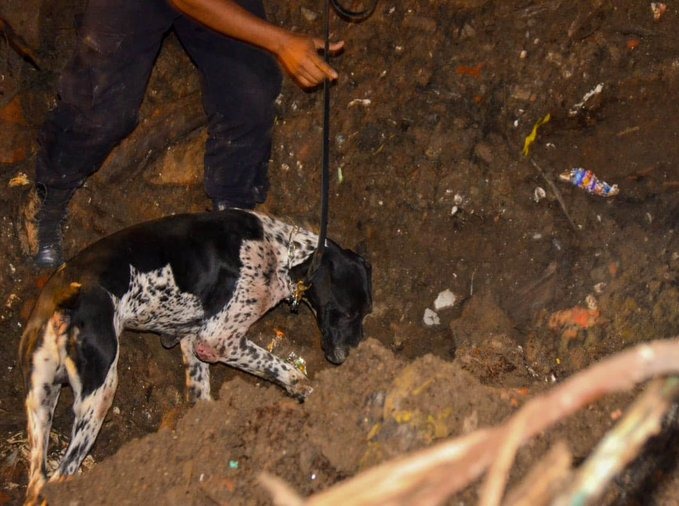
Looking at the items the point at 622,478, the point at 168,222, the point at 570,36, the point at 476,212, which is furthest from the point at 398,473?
the point at 570,36

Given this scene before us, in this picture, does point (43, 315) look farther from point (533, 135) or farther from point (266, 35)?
point (533, 135)

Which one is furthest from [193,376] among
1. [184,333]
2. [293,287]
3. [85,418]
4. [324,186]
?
[324,186]

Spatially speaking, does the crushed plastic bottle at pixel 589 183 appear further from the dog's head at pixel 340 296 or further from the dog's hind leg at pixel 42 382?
the dog's hind leg at pixel 42 382

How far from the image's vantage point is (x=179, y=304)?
417 cm

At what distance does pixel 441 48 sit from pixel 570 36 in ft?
2.65

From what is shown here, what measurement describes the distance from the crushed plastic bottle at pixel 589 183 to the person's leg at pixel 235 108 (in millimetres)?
1910

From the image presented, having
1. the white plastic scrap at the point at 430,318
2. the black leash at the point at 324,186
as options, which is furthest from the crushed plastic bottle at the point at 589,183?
the black leash at the point at 324,186

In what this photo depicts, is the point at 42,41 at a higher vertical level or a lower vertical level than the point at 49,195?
higher

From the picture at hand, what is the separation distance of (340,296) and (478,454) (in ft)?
10.9

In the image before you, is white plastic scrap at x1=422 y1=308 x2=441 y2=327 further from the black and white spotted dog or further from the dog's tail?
the dog's tail

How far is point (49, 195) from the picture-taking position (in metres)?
4.56

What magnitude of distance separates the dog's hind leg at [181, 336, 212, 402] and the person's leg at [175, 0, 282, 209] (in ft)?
3.15

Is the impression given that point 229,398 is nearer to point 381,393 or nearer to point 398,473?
point 381,393

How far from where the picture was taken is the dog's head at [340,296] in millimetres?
4363
